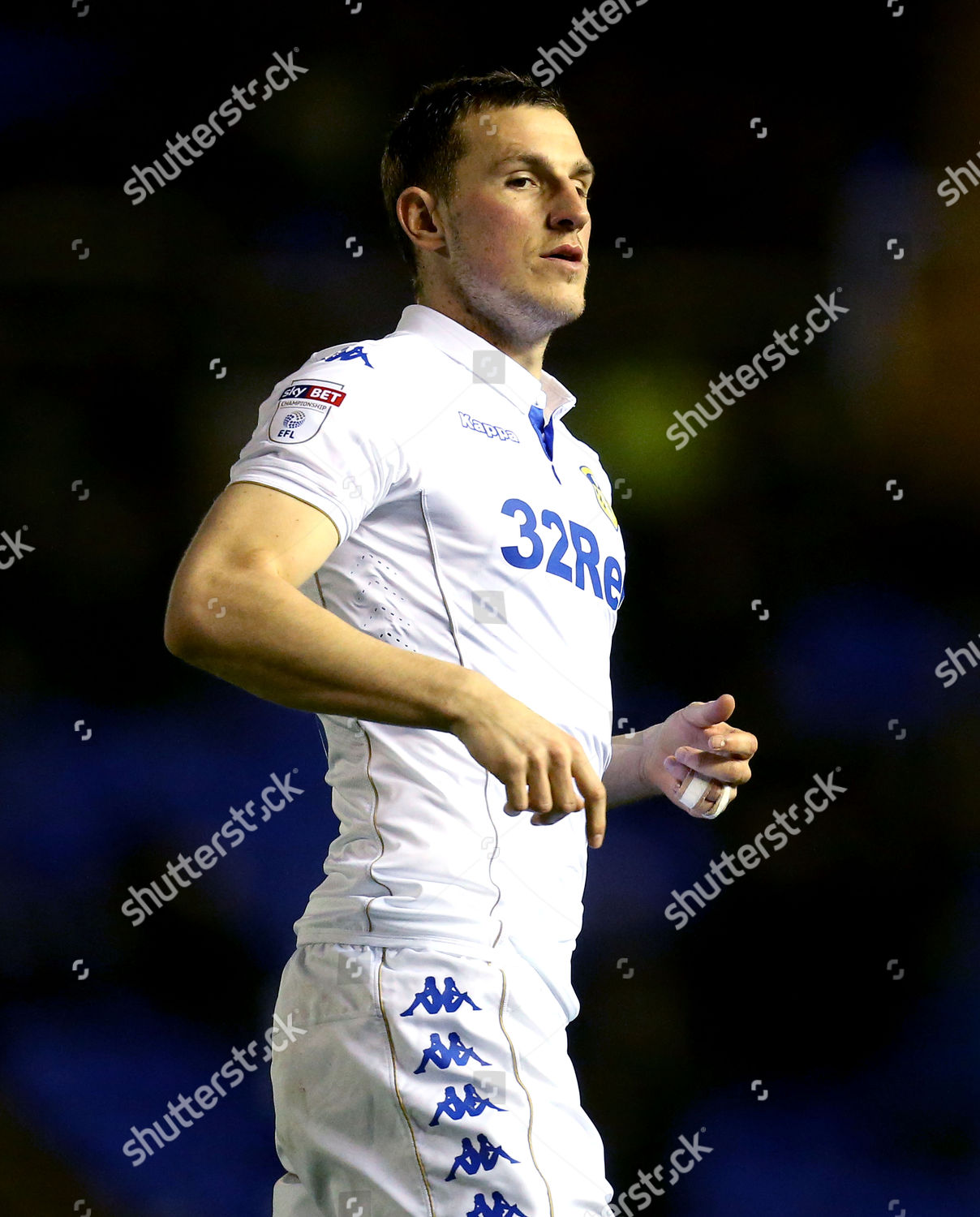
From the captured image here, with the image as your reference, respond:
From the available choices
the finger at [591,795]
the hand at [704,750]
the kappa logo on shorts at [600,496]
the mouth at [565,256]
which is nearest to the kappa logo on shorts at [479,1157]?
the finger at [591,795]

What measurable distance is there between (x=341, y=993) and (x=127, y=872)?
6.47ft

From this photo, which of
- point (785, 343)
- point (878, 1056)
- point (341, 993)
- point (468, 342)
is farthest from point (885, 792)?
point (341, 993)

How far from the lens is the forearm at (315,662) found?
1.34 m

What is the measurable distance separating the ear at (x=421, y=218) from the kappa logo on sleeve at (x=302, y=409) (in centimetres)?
52

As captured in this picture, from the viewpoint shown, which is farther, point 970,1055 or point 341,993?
point 970,1055

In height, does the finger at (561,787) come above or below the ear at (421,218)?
below

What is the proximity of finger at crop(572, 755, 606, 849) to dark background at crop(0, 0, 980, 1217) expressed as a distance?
2.25m

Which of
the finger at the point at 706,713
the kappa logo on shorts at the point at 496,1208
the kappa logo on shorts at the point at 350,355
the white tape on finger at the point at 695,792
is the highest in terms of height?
the kappa logo on shorts at the point at 350,355

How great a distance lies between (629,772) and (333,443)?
74 cm

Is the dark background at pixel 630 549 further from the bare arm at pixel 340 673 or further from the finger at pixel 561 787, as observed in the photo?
the finger at pixel 561 787

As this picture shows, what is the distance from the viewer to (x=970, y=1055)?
3.42m

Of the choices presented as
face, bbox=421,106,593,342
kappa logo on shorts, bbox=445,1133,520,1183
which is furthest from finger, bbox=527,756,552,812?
face, bbox=421,106,593,342

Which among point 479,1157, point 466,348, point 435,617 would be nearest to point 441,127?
point 466,348

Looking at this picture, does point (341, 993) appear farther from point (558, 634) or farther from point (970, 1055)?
point (970, 1055)
